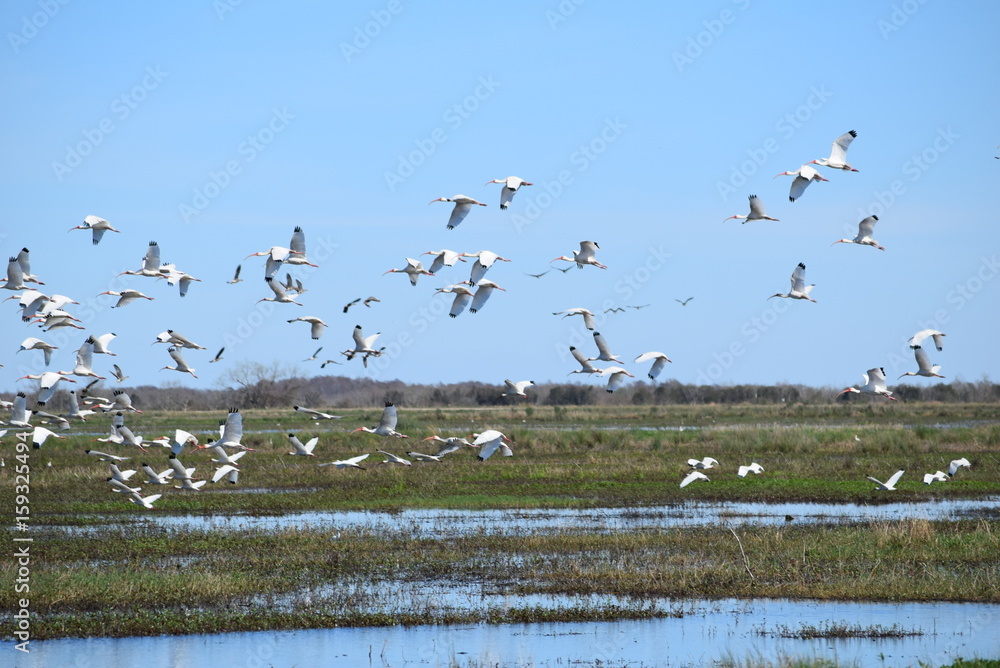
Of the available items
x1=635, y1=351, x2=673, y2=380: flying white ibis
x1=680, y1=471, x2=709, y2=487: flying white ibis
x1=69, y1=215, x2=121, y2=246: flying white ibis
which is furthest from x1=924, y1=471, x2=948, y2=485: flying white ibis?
x1=69, y1=215, x2=121, y2=246: flying white ibis

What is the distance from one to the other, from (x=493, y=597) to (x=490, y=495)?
10.7 metres

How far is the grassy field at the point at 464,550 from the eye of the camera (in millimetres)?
13773

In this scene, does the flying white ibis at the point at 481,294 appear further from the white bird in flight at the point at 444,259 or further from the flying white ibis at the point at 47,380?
the flying white ibis at the point at 47,380

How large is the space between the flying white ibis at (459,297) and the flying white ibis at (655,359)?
3.83 m

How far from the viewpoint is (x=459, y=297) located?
21.2m

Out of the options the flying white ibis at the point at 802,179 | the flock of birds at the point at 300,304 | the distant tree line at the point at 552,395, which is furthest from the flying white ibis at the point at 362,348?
the distant tree line at the point at 552,395

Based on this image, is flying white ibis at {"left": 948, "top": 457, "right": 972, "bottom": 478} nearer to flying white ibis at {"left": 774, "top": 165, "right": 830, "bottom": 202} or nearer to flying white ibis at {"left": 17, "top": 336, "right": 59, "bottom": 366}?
flying white ibis at {"left": 774, "top": 165, "right": 830, "bottom": 202}

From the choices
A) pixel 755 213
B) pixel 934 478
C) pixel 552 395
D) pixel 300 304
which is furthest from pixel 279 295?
Answer: pixel 552 395

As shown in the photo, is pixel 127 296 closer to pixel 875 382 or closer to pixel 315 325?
pixel 315 325

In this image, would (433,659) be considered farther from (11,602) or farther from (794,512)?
(794,512)

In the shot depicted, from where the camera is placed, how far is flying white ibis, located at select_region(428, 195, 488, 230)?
1955 cm

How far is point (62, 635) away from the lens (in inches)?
492

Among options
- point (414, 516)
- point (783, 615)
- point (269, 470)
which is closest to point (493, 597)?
point (783, 615)

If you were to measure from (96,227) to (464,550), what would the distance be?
8.70m
